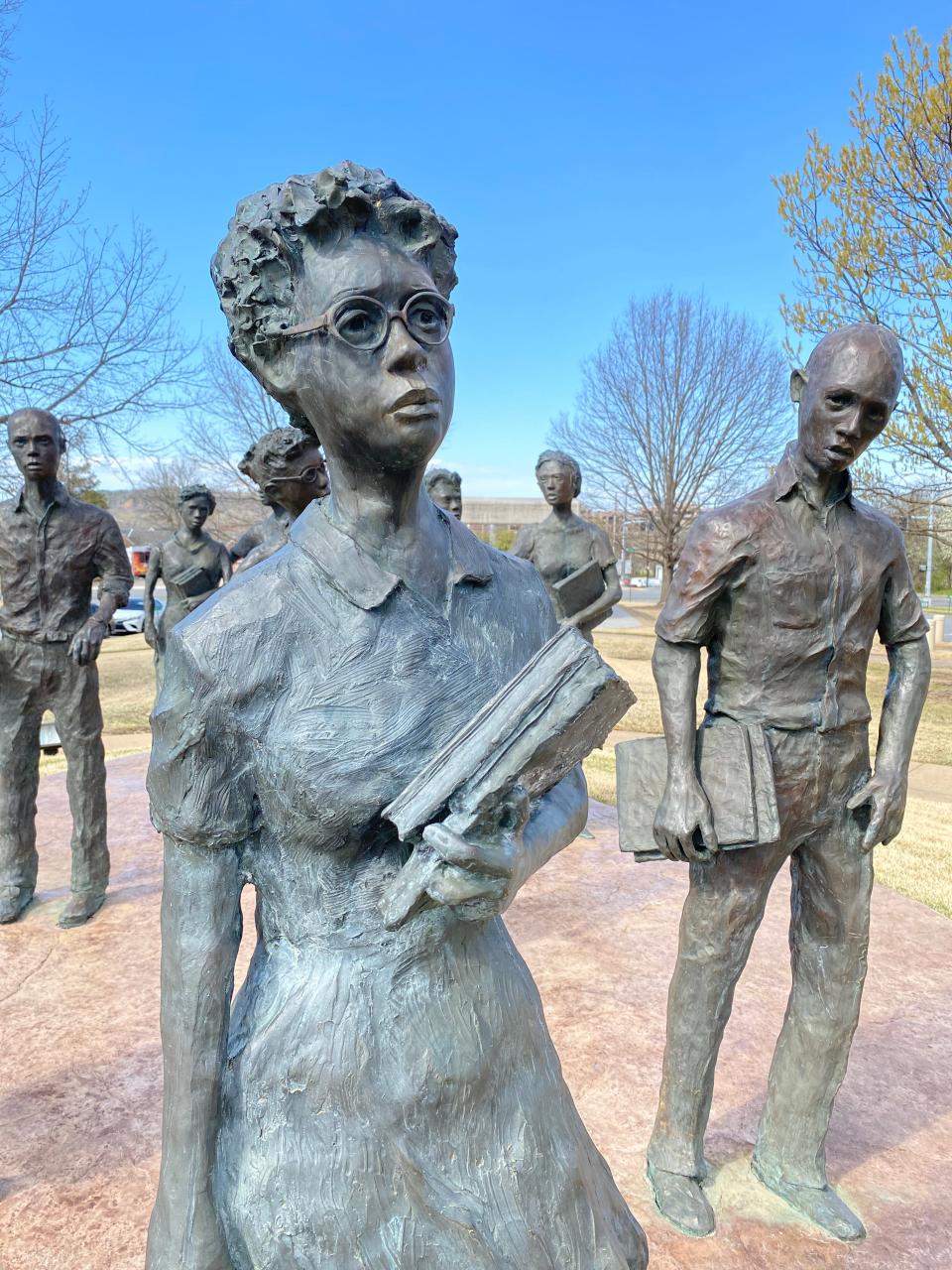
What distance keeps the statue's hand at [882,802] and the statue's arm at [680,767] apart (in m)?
0.48

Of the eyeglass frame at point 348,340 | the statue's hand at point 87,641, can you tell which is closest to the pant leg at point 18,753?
the statue's hand at point 87,641

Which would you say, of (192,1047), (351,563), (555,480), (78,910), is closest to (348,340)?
(351,563)

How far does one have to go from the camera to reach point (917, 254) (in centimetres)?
1163

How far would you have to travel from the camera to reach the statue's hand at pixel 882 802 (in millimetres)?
2779

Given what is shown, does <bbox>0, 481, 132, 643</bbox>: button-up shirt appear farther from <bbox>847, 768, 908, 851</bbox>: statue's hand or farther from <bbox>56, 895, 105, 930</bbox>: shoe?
<bbox>847, 768, 908, 851</bbox>: statue's hand

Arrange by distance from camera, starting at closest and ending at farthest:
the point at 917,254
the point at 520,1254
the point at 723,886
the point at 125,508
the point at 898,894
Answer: the point at 520,1254 < the point at 723,886 < the point at 898,894 < the point at 917,254 < the point at 125,508

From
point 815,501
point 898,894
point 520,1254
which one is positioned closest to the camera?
point 520,1254

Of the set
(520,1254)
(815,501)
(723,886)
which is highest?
(815,501)

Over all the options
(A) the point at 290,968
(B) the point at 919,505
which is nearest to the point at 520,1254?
(A) the point at 290,968

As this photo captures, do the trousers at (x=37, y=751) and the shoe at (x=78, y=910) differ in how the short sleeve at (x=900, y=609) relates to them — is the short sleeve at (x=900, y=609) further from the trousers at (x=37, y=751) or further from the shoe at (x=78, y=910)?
the shoe at (x=78, y=910)

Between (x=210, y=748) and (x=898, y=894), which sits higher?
(x=210, y=748)

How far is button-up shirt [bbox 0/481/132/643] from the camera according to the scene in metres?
5.08

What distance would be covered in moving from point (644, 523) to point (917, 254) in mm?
11447

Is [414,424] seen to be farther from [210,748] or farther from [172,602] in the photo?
[172,602]
